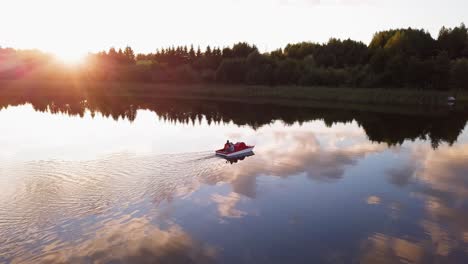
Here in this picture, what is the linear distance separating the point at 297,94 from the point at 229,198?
62603mm

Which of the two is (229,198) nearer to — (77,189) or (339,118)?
(77,189)

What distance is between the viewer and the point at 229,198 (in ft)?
64.0

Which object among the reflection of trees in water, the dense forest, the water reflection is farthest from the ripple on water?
the dense forest

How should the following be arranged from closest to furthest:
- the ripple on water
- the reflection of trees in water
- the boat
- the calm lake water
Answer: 1. the calm lake water
2. the ripple on water
3. the boat
4. the reflection of trees in water

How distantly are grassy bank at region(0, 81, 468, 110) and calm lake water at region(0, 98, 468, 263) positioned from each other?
31.7m

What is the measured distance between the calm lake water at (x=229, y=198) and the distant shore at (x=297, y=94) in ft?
103

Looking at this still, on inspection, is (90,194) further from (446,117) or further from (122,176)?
(446,117)

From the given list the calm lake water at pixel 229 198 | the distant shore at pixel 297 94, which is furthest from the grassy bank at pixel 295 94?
the calm lake water at pixel 229 198

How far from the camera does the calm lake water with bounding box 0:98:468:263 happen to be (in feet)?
45.7

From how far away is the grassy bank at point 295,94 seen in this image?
220 feet

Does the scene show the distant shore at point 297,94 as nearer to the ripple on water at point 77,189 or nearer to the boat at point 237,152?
the boat at point 237,152

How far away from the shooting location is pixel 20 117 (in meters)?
47.6

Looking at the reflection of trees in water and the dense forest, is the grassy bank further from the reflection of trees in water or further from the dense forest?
the reflection of trees in water

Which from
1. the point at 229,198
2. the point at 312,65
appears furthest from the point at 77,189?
the point at 312,65
